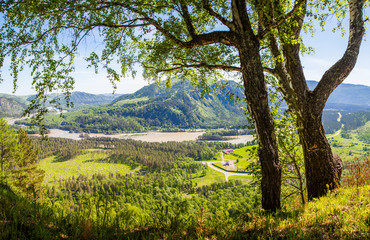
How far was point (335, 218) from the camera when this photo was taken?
3.19m

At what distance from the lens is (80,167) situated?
124 metres

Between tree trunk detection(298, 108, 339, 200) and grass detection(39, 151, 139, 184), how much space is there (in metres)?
117

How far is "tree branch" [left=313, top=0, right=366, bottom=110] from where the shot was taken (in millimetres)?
5961

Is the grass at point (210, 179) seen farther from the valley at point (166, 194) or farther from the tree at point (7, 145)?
the tree at point (7, 145)

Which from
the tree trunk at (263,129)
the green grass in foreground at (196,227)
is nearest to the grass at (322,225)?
the green grass in foreground at (196,227)

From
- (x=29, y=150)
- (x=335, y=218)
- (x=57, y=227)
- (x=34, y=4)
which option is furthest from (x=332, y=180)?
(x=29, y=150)

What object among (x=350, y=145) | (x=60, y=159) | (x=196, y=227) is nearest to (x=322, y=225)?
(x=196, y=227)

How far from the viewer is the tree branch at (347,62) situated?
5961 millimetres

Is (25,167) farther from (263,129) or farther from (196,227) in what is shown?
(263,129)

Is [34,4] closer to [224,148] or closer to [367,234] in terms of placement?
[367,234]

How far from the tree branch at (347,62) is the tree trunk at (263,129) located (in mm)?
2796

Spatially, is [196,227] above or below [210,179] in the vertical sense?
above

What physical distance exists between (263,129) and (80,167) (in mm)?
141656

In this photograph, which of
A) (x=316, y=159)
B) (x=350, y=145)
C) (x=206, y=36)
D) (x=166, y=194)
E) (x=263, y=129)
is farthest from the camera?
(x=350, y=145)
